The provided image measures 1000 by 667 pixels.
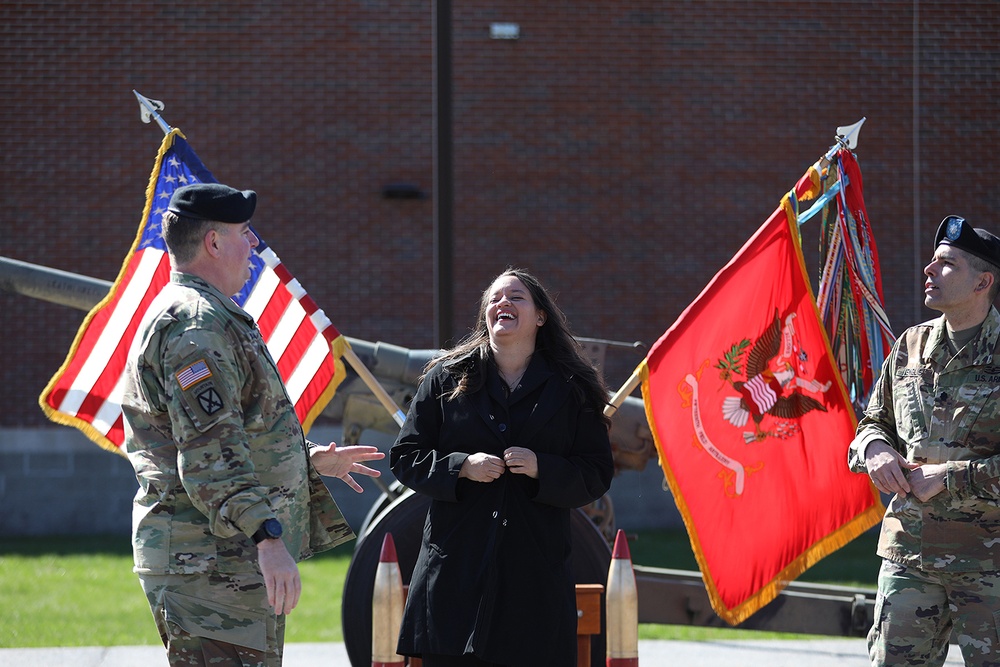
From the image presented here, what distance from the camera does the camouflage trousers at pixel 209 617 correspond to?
9.84 ft

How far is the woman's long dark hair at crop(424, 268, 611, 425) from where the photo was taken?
388 centimetres

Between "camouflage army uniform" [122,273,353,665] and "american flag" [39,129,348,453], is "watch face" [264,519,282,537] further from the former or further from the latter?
"american flag" [39,129,348,453]

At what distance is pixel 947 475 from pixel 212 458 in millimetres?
2404

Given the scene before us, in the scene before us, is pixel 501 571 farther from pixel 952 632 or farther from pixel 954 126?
pixel 954 126

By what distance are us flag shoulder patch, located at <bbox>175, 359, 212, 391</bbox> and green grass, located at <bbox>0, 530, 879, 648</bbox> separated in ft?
10.9

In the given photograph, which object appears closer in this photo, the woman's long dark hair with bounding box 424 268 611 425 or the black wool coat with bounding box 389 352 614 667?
the black wool coat with bounding box 389 352 614 667

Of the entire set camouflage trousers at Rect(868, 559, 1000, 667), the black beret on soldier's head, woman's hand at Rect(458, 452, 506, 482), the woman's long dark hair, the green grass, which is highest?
the black beret on soldier's head

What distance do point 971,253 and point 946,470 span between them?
775 mm

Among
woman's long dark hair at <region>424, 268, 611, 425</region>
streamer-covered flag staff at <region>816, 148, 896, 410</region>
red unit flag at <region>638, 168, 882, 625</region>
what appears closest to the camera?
woman's long dark hair at <region>424, 268, 611, 425</region>

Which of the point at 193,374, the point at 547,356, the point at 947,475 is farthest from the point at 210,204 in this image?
the point at 947,475

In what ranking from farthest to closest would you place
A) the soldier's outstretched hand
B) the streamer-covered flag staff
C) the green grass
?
the green grass, the streamer-covered flag staff, the soldier's outstretched hand

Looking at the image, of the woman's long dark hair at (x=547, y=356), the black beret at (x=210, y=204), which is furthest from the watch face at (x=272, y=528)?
the woman's long dark hair at (x=547, y=356)

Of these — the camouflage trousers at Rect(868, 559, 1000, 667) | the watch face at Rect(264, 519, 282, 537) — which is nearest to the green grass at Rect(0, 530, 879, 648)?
the camouflage trousers at Rect(868, 559, 1000, 667)

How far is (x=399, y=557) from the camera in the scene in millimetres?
5191
